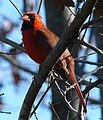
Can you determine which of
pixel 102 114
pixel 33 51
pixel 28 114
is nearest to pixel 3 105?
pixel 102 114

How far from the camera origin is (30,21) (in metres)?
4.83

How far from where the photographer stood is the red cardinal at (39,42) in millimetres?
4320

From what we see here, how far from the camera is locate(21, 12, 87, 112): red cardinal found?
4320mm

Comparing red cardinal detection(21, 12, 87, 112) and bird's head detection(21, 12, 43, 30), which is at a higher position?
bird's head detection(21, 12, 43, 30)

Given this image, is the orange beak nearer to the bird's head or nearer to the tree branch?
the bird's head

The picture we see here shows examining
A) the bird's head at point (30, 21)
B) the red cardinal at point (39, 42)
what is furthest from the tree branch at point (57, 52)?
the bird's head at point (30, 21)

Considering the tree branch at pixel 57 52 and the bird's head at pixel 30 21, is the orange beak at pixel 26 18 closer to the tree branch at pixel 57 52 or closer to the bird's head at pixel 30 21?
the bird's head at pixel 30 21

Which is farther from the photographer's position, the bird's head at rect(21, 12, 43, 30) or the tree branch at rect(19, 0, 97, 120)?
the bird's head at rect(21, 12, 43, 30)

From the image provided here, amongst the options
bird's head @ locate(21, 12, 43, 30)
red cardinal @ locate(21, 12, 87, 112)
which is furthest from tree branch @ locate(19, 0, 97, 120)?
bird's head @ locate(21, 12, 43, 30)

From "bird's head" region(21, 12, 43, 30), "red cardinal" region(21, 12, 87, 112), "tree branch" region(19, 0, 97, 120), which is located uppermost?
"bird's head" region(21, 12, 43, 30)

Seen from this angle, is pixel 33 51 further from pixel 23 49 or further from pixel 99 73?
pixel 99 73

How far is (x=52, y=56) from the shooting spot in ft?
9.71

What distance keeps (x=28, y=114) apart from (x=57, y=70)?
978 mm

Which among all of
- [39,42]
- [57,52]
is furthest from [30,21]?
[57,52]
